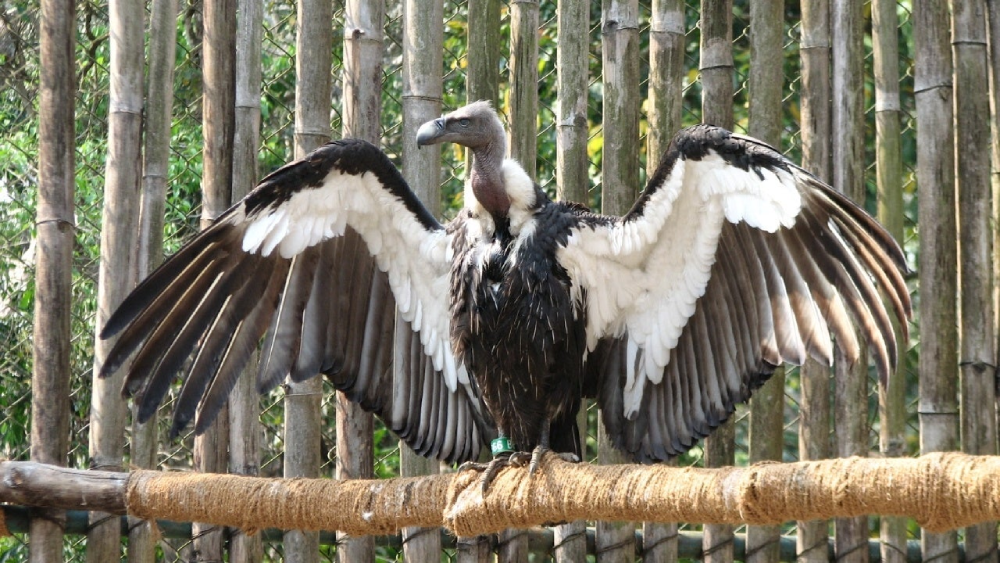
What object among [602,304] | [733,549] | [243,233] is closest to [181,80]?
[243,233]

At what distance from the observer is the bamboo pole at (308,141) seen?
3.65 metres

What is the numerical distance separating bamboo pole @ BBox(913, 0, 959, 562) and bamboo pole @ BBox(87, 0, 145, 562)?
2.27 meters

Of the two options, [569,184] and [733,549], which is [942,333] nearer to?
[733,549]

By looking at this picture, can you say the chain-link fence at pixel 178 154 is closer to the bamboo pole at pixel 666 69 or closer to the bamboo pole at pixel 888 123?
the bamboo pole at pixel 888 123

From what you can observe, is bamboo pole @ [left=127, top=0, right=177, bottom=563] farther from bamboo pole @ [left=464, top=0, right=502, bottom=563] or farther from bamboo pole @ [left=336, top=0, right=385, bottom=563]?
bamboo pole @ [left=464, top=0, right=502, bottom=563]

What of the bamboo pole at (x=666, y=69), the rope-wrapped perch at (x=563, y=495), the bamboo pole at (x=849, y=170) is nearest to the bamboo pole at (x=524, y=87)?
the bamboo pole at (x=666, y=69)

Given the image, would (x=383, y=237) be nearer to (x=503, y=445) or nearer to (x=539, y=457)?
(x=503, y=445)

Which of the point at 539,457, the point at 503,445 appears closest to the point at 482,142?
the point at 503,445

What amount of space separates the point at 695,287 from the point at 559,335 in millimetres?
384

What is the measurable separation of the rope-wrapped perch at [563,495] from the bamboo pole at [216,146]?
1.48 feet

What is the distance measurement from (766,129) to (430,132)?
3.38ft

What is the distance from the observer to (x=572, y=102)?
3773 mm

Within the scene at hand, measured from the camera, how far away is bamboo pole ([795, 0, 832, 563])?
3.62 m

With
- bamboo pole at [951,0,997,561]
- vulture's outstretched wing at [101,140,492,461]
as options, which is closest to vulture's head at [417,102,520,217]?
Answer: vulture's outstretched wing at [101,140,492,461]
